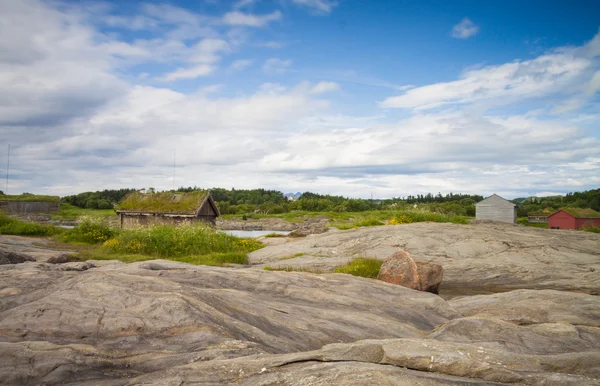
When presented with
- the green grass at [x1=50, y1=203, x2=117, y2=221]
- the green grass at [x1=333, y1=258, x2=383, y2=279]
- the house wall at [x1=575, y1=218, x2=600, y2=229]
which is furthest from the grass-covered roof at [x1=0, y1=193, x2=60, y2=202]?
the house wall at [x1=575, y1=218, x2=600, y2=229]

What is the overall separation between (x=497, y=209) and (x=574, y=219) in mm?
12935

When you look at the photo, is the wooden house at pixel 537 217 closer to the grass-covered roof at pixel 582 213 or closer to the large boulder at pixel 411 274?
the grass-covered roof at pixel 582 213

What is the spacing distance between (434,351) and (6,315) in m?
7.53

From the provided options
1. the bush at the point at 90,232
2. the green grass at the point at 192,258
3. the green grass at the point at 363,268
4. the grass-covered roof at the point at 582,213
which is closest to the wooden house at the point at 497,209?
the grass-covered roof at the point at 582,213

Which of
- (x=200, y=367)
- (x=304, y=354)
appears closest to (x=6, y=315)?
(x=200, y=367)

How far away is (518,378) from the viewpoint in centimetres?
572

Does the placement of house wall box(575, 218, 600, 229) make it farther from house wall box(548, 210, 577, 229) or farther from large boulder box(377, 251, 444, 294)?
large boulder box(377, 251, 444, 294)

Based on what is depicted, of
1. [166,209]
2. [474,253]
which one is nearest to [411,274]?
[474,253]

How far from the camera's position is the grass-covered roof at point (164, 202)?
38.2 meters

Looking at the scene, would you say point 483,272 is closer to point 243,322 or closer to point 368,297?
point 368,297

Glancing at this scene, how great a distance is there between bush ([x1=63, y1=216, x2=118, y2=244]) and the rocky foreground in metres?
16.0

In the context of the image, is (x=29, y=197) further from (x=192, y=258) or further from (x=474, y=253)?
(x=474, y=253)

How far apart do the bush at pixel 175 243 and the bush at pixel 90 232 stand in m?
4.10

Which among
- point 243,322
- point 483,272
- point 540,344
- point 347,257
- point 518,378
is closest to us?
point 518,378
